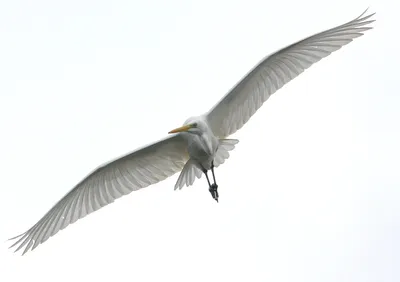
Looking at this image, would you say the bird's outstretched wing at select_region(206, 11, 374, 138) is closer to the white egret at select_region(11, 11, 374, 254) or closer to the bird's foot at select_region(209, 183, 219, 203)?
the white egret at select_region(11, 11, 374, 254)

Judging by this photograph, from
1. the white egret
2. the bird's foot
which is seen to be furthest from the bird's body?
the bird's foot

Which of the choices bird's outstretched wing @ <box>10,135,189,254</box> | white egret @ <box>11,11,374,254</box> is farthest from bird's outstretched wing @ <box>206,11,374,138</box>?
bird's outstretched wing @ <box>10,135,189,254</box>

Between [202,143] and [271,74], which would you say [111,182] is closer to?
[202,143]

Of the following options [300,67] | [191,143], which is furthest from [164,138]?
[300,67]

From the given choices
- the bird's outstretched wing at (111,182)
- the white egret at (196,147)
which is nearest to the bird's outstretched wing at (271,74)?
the white egret at (196,147)

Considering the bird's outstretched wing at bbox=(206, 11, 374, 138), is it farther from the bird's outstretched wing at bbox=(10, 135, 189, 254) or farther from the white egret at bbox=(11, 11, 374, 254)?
the bird's outstretched wing at bbox=(10, 135, 189, 254)

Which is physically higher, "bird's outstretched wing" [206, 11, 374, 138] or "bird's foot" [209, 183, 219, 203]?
A: "bird's outstretched wing" [206, 11, 374, 138]

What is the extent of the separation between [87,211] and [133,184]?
0.95m

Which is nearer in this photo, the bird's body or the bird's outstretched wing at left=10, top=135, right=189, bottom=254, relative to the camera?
the bird's body

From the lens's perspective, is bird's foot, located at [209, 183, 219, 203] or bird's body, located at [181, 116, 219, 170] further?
bird's foot, located at [209, 183, 219, 203]

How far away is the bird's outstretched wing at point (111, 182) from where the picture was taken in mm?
30703

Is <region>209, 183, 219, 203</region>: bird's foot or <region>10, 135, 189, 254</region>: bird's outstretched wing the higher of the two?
<region>10, 135, 189, 254</region>: bird's outstretched wing

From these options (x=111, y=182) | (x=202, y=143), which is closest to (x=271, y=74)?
(x=202, y=143)

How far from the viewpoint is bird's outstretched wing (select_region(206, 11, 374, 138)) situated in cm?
3014
